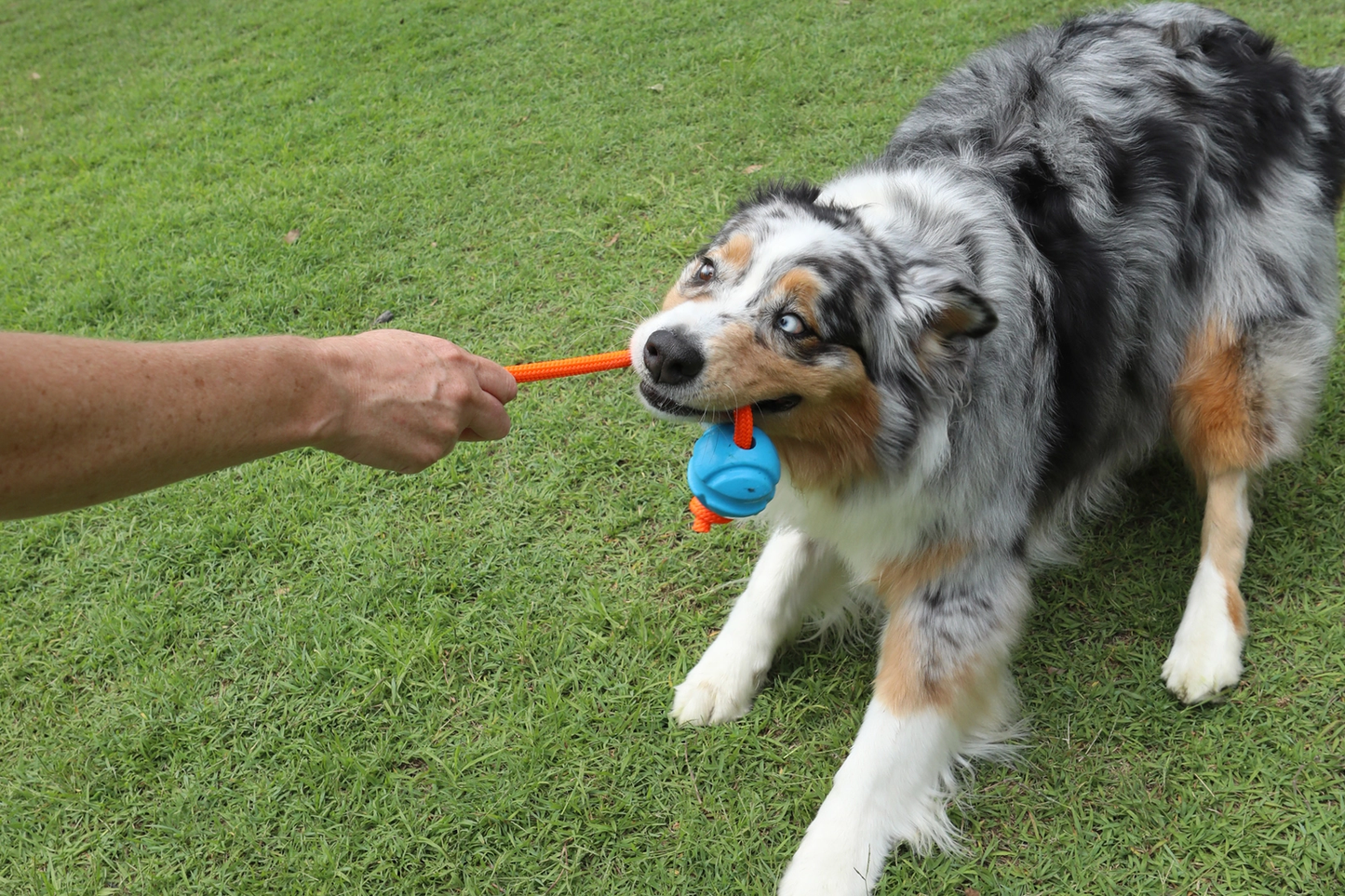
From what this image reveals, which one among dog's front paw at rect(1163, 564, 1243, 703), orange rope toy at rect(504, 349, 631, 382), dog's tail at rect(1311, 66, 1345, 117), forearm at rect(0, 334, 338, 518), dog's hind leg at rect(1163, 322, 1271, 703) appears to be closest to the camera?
forearm at rect(0, 334, 338, 518)

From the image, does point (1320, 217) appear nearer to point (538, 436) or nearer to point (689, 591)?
point (689, 591)

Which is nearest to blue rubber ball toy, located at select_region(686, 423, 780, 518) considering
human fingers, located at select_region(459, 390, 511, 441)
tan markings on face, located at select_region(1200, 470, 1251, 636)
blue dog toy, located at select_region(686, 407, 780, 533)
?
blue dog toy, located at select_region(686, 407, 780, 533)

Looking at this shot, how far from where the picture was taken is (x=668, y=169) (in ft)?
18.3

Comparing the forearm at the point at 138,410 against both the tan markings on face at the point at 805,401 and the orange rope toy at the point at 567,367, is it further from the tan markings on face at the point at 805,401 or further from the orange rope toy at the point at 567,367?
the tan markings on face at the point at 805,401

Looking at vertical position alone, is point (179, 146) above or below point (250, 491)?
above

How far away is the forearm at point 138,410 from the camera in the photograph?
1.67 meters

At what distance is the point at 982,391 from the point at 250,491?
315cm

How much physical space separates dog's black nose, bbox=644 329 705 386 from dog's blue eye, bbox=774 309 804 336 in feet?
0.88

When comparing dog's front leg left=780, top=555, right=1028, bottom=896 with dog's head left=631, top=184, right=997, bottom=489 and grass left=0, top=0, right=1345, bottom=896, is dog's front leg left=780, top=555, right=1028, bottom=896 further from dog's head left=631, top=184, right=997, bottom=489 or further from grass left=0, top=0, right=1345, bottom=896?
dog's head left=631, top=184, right=997, bottom=489

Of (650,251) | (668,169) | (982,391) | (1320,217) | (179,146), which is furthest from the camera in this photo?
(179,146)

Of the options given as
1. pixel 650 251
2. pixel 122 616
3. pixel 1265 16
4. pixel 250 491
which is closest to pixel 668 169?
pixel 650 251

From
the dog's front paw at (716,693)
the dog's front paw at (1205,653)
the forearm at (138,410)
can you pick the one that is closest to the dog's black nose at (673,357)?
the forearm at (138,410)

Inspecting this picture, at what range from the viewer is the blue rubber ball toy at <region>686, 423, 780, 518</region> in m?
2.38

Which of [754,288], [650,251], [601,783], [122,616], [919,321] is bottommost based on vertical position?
[601,783]
